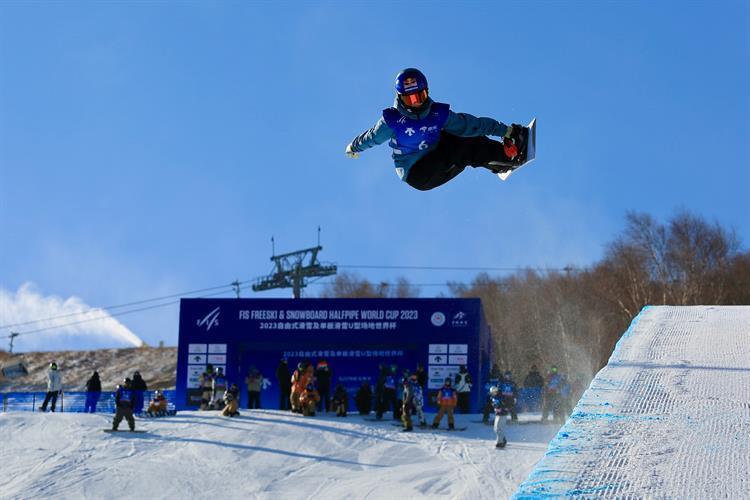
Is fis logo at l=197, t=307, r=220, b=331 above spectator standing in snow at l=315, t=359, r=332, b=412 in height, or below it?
above

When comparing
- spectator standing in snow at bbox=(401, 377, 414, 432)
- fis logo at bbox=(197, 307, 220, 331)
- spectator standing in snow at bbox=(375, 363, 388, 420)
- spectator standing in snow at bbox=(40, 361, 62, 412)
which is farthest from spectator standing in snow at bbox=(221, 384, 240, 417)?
spectator standing in snow at bbox=(40, 361, 62, 412)

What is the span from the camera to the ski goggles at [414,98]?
6805mm

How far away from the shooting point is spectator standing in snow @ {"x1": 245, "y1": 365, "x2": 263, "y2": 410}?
21281 millimetres

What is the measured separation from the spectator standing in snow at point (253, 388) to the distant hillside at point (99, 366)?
81.1ft

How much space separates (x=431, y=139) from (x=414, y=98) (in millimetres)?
474

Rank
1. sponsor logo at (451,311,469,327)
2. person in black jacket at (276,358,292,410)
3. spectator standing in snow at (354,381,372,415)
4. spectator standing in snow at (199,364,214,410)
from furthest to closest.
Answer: sponsor logo at (451,311,469,327)
spectator standing in snow at (199,364,214,410)
person in black jacket at (276,358,292,410)
spectator standing in snow at (354,381,372,415)

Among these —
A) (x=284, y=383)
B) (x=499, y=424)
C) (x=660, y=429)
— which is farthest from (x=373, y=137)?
(x=284, y=383)

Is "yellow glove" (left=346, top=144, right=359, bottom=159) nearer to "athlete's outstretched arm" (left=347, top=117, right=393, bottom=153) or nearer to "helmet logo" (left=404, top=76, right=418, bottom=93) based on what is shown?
"athlete's outstretched arm" (left=347, top=117, right=393, bottom=153)

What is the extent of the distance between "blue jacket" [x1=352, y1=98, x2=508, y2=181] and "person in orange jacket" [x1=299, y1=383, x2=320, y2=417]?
43.2 feet

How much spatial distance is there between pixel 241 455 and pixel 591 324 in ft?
88.3

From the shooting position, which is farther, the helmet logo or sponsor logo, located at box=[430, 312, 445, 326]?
sponsor logo, located at box=[430, 312, 445, 326]

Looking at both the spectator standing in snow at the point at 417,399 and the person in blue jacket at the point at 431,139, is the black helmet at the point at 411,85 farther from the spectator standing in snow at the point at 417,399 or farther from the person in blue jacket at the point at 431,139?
the spectator standing in snow at the point at 417,399

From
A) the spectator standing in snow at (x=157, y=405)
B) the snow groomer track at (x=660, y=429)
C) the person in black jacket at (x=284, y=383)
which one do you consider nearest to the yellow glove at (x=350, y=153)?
the snow groomer track at (x=660, y=429)

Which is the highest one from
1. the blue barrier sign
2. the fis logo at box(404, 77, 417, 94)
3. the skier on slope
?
the fis logo at box(404, 77, 417, 94)
